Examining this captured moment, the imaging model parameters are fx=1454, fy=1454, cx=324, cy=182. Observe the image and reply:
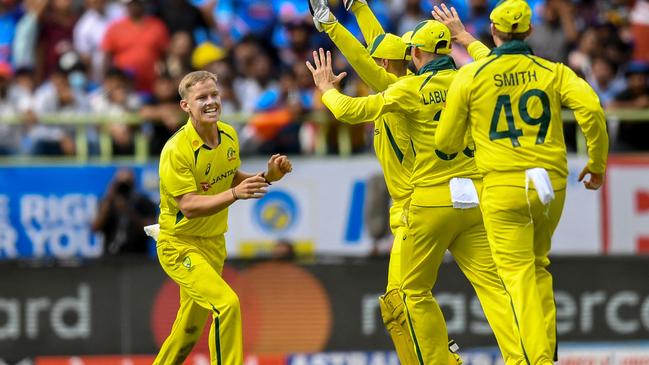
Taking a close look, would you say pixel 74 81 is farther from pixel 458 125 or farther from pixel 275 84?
pixel 458 125

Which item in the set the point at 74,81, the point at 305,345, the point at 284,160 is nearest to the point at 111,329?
the point at 305,345

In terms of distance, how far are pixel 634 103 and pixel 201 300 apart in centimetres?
811

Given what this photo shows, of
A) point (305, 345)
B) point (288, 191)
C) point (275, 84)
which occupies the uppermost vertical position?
point (275, 84)

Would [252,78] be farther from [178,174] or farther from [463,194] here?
[463,194]

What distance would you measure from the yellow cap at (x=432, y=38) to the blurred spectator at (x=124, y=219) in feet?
19.2

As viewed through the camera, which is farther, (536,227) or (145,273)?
(145,273)

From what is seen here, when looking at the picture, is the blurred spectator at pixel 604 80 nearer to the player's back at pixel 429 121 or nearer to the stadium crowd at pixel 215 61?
the stadium crowd at pixel 215 61

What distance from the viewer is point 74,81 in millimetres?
18266

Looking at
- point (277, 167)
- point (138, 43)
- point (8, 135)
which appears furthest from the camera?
point (138, 43)

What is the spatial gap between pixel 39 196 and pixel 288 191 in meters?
2.96

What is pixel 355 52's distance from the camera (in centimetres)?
1215

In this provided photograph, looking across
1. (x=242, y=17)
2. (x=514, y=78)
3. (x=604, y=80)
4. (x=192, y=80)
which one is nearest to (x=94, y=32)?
(x=242, y=17)

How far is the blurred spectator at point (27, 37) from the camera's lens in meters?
18.9

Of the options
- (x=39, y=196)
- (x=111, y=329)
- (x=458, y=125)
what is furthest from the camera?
(x=39, y=196)
